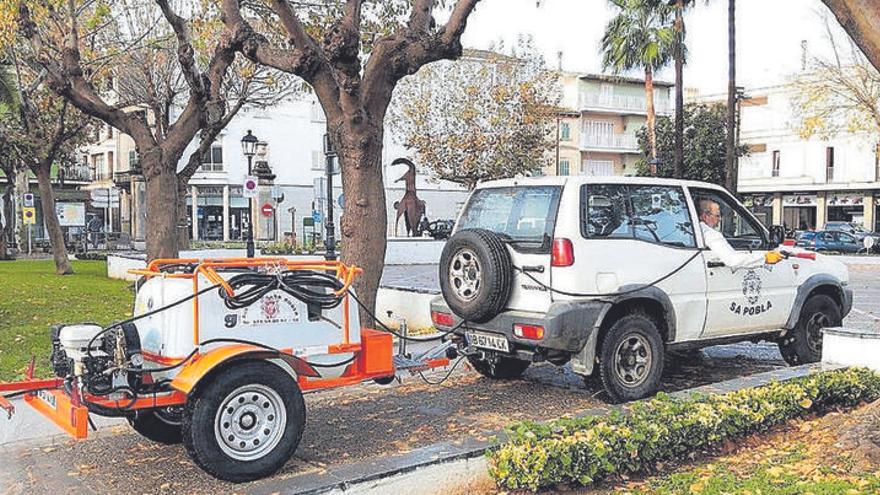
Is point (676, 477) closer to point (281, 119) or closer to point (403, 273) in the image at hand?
point (403, 273)

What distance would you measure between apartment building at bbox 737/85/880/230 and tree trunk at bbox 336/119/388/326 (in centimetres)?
4553

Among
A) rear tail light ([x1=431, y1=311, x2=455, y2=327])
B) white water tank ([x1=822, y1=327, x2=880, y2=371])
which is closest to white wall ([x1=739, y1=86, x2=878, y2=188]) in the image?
white water tank ([x1=822, y1=327, x2=880, y2=371])

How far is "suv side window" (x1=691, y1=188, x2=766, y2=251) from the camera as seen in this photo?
27.8 ft

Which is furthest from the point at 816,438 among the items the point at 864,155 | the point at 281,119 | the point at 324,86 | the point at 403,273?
the point at 864,155

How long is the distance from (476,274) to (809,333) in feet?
13.4

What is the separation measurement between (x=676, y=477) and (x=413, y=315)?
735 centimetres

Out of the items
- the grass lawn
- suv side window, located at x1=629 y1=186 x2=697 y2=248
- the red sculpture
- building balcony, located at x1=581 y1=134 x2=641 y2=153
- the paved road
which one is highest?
building balcony, located at x1=581 y1=134 x2=641 y2=153

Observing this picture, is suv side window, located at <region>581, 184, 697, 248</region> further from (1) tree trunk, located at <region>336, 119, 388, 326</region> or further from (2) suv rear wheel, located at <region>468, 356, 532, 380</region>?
(1) tree trunk, located at <region>336, 119, 388, 326</region>

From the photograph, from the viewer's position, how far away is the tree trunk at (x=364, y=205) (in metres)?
9.29

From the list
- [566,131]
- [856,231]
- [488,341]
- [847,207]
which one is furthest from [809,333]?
[566,131]

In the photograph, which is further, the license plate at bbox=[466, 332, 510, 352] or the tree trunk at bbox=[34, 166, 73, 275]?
the tree trunk at bbox=[34, 166, 73, 275]

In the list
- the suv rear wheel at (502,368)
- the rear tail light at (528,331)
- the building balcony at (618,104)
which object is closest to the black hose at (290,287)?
the rear tail light at (528,331)

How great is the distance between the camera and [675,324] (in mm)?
7719

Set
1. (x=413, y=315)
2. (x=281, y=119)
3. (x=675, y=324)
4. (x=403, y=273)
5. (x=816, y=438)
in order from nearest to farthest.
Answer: (x=816, y=438) → (x=675, y=324) → (x=413, y=315) → (x=403, y=273) → (x=281, y=119)
